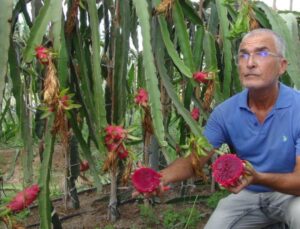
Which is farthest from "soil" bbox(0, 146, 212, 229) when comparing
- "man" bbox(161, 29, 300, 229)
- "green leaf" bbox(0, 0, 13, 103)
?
"green leaf" bbox(0, 0, 13, 103)

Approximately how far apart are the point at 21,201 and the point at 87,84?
41 centimetres

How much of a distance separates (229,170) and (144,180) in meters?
0.22

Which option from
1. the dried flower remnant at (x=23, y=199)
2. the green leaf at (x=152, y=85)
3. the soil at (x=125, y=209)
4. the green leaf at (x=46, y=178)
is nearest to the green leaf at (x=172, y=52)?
the green leaf at (x=152, y=85)

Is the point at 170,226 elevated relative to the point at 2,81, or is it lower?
lower

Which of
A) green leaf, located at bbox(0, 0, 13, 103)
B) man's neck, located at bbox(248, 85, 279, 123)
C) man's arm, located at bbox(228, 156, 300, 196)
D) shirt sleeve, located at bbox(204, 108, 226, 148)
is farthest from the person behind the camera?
shirt sleeve, located at bbox(204, 108, 226, 148)

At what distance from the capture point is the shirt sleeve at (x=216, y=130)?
1.77 metres

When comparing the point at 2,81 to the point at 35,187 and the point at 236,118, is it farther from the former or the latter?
the point at 236,118

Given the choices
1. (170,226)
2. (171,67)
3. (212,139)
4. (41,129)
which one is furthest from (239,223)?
(41,129)

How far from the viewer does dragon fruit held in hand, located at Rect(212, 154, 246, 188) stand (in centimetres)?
130

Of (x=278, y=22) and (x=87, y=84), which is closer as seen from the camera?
(x=87, y=84)

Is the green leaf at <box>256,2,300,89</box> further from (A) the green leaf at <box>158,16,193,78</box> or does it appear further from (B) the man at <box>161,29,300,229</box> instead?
(A) the green leaf at <box>158,16,193,78</box>

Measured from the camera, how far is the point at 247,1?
1.56 metres

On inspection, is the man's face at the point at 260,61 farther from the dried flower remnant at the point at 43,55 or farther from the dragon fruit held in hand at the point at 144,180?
the dried flower remnant at the point at 43,55

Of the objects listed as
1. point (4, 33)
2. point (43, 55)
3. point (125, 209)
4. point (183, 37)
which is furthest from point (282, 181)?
point (125, 209)
